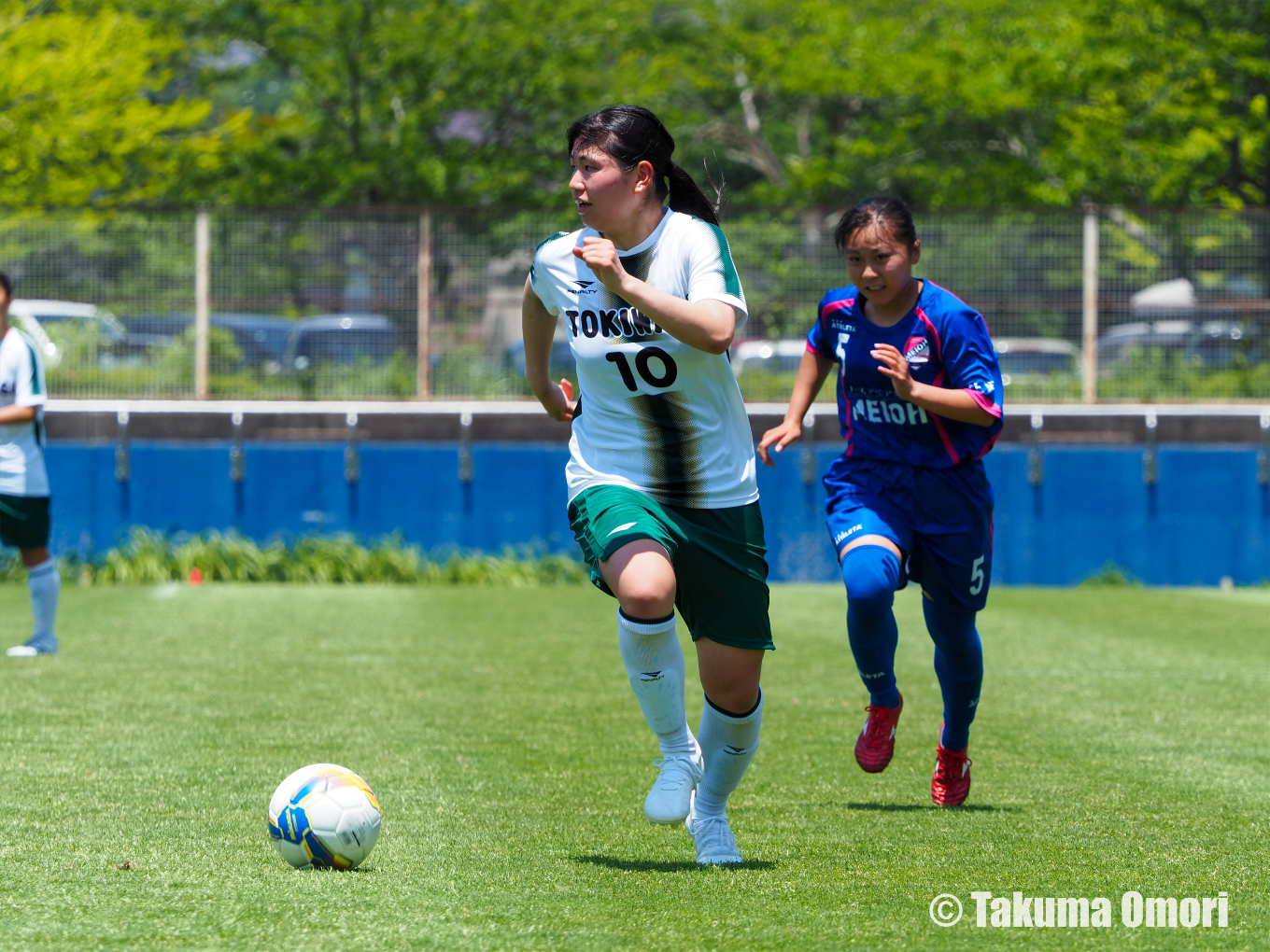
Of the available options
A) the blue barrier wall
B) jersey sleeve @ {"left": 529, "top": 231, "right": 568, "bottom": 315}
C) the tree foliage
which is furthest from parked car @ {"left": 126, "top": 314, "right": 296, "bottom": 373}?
jersey sleeve @ {"left": 529, "top": 231, "right": 568, "bottom": 315}

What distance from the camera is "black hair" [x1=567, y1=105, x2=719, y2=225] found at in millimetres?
4609

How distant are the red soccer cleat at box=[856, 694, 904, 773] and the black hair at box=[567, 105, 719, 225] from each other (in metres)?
1.94

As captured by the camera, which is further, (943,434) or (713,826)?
(943,434)

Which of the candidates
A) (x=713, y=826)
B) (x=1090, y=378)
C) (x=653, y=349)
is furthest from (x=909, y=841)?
(x=1090, y=378)

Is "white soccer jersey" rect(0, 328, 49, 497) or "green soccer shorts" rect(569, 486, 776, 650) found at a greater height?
"green soccer shorts" rect(569, 486, 776, 650)

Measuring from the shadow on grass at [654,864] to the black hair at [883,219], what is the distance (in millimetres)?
2154

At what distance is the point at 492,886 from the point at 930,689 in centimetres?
518

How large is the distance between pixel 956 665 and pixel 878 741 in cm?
39

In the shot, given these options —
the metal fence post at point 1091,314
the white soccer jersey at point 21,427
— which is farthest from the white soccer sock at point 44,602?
the metal fence post at point 1091,314

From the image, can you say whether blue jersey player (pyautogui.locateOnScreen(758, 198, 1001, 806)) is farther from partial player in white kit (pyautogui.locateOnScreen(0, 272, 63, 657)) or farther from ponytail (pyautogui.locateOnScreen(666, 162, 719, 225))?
partial player in white kit (pyautogui.locateOnScreen(0, 272, 63, 657))

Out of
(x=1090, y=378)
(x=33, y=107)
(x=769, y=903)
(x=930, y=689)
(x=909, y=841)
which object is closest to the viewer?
(x=769, y=903)

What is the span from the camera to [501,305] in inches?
766

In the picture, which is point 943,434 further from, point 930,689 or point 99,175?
point 99,175

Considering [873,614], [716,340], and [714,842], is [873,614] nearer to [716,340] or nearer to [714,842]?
[714,842]
